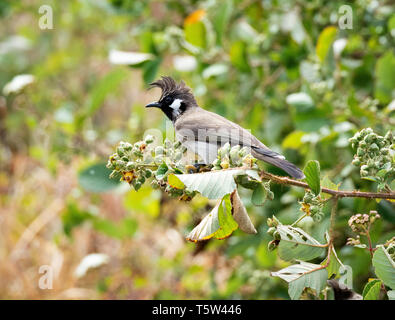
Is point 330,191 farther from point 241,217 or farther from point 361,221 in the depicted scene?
point 241,217

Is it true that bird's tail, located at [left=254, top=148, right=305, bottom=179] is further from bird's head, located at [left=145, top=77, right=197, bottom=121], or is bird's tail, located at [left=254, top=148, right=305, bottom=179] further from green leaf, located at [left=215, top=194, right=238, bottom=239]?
bird's head, located at [left=145, top=77, right=197, bottom=121]

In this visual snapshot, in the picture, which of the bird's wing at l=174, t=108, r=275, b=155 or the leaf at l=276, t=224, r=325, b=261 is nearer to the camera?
the leaf at l=276, t=224, r=325, b=261

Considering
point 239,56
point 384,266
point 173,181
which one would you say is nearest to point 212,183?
point 173,181

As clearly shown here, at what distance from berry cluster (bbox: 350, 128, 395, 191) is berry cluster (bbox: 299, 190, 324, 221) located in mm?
116

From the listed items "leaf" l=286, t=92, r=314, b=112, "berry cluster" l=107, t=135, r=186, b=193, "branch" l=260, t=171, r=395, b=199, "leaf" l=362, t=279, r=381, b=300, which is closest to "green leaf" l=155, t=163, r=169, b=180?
"berry cluster" l=107, t=135, r=186, b=193

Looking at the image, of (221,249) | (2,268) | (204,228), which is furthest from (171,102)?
(2,268)

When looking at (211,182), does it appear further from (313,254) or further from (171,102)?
(171,102)

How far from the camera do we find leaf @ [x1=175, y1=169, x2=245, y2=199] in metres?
1.00

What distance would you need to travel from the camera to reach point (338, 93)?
2074 mm

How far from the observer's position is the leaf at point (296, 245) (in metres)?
1.17

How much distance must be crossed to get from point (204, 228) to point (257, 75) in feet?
5.17

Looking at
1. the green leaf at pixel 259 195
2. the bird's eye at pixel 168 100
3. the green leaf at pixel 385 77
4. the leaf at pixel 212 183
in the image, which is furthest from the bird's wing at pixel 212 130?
the green leaf at pixel 385 77

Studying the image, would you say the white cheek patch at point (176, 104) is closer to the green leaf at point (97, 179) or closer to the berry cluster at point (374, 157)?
the green leaf at point (97, 179)

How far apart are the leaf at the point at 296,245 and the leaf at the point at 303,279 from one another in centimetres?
4
